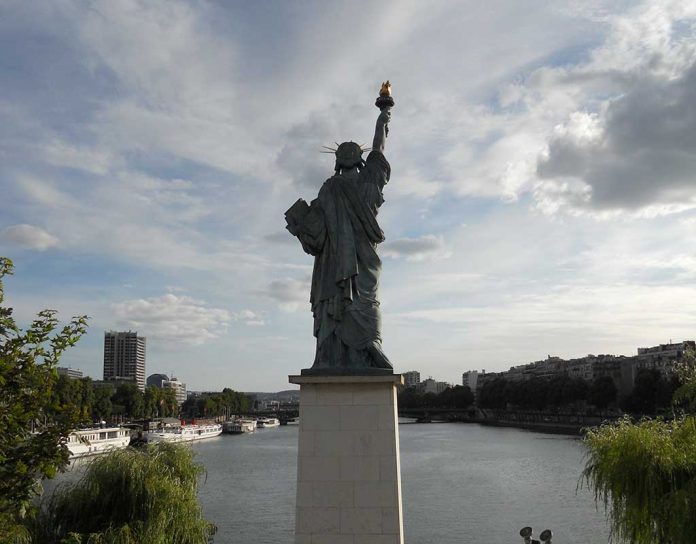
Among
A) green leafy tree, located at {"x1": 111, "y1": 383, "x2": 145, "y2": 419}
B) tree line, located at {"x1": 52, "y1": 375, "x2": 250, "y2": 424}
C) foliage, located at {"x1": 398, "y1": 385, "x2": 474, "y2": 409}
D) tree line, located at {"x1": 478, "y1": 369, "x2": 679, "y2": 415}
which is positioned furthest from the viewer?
foliage, located at {"x1": 398, "y1": 385, "x2": 474, "y2": 409}

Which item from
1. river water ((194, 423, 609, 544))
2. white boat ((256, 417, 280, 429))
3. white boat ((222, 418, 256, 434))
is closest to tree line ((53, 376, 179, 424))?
white boat ((222, 418, 256, 434))

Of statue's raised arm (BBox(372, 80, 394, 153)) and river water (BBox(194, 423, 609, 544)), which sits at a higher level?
statue's raised arm (BBox(372, 80, 394, 153))

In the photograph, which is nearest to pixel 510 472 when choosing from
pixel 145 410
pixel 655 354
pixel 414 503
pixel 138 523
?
pixel 414 503

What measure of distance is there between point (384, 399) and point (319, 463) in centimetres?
122

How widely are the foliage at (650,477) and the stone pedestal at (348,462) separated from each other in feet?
16.9

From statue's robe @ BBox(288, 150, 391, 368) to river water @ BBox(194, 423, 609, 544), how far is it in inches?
320

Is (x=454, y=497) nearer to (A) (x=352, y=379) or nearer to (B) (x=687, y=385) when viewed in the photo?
(B) (x=687, y=385)

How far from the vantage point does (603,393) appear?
79.7 metres

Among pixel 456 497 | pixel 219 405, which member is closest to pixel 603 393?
pixel 456 497

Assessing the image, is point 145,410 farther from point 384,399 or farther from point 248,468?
point 384,399

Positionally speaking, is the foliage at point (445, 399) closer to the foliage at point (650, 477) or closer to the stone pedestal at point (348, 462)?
the foliage at point (650, 477)

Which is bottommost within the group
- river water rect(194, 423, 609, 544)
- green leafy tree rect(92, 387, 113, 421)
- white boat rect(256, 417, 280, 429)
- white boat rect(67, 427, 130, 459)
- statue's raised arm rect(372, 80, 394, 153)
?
river water rect(194, 423, 609, 544)

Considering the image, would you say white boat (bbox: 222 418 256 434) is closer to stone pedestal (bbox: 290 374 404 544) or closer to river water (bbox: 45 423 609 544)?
river water (bbox: 45 423 609 544)

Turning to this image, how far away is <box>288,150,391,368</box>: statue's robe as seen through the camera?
9883mm
